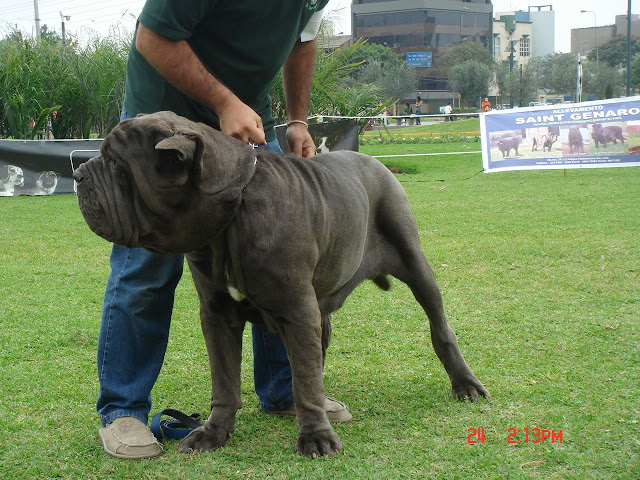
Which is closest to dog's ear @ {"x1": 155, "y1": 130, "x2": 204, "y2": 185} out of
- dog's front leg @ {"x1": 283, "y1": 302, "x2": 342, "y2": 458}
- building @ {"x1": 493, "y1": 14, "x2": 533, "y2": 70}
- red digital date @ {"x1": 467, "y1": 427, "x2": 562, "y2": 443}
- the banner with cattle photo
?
dog's front leg @ {"x1": 283, "y1": 302, "x2": 342, "y2": 458}

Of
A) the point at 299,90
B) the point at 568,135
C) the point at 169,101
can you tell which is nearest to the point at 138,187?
the point at 169,101

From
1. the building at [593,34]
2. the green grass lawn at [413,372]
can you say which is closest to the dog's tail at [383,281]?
the green grass lawn at [413,372]

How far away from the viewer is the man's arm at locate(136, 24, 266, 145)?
2.79 m

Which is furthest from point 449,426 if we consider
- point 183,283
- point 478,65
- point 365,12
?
point 365,12

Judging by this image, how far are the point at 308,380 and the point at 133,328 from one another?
0.88m

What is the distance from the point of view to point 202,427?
10.1 ft

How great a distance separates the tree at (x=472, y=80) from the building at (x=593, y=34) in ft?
222

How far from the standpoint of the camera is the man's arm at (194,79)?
2785 millimetres

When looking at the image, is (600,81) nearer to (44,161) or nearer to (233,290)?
(44,161)

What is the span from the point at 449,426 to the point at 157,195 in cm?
163

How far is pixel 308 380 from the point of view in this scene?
2.87m

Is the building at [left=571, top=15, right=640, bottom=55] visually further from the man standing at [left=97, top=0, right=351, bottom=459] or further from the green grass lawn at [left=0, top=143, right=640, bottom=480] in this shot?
the man standing at [left=97, top=0, right=351, bottom=459]

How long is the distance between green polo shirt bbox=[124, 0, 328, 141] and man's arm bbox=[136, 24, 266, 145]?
0.25 ft

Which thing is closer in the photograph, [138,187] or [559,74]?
[138,187]
